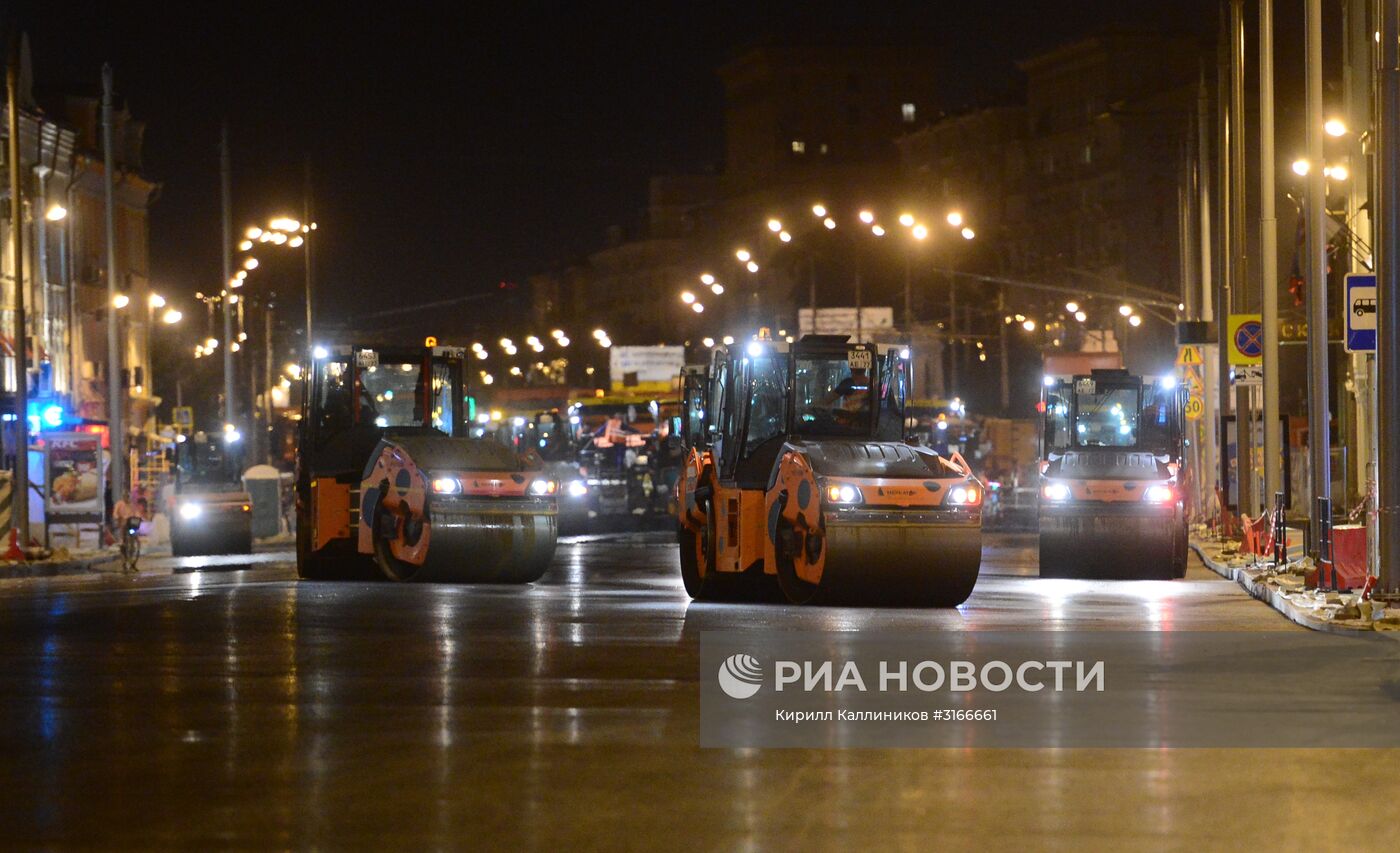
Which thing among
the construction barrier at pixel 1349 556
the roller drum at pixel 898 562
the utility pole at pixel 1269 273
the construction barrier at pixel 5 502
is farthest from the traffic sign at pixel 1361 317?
the construction barrier at pixel 5 502

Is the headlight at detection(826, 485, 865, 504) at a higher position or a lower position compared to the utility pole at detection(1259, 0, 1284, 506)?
lower

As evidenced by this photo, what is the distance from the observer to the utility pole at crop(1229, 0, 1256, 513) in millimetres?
36406

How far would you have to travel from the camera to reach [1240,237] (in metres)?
36.8

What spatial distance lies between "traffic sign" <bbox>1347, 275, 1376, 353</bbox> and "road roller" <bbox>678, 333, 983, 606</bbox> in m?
4.40

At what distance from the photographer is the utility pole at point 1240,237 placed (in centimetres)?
3641

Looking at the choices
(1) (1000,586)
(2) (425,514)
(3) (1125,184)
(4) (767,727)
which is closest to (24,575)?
(2) (425,514)

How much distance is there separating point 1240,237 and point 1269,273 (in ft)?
14.4

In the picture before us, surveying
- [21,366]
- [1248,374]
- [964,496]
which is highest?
[21,366]

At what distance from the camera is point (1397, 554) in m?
22.2

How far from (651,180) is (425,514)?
163 meters

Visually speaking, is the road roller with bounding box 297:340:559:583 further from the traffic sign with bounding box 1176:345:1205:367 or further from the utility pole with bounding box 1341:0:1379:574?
the traffic sign with bounding box 1176:345:1205:367

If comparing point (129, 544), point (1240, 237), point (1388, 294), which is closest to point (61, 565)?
point (129, 544)

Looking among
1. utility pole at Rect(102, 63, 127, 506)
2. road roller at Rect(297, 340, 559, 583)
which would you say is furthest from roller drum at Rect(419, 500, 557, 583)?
utility pole at Rect(102, 63, 127, 506)

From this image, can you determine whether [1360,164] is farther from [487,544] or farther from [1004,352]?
[1004,352]
